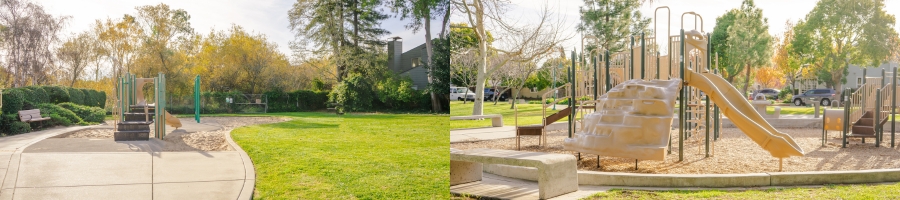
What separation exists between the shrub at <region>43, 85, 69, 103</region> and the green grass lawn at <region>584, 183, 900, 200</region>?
Result: 483cm

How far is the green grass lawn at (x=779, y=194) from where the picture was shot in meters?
4.35

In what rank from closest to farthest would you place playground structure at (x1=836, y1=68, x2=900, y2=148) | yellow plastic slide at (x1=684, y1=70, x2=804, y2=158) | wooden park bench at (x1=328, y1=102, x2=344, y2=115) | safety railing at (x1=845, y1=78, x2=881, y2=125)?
wooden park bench at (x1=328, y1=102, x2=344, y2=115) → yellow plastic slide at (x1=684, y1=70, x2=804, y2=158) → playground structure at (x1=836, y1=68, x2=900, y2=148) → safety railing at (x1=845, y1=78, x2=881, y2=125)

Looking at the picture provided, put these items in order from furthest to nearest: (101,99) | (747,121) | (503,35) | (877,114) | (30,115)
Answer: (503,35) → (877,114) → (747,121) → (101,99) → (30,115)

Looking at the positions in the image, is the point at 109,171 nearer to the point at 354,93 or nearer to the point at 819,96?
the point at 354,93

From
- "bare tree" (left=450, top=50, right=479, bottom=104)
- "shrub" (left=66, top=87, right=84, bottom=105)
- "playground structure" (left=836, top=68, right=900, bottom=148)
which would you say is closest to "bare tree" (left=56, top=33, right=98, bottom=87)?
"shrub" (left=66, top=87, right=84, bottom=105)

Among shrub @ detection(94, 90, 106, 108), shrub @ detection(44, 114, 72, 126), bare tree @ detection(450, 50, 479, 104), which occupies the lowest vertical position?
shrub @ detection(44, 114, 72, 126)

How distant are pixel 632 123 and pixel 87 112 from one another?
558cm

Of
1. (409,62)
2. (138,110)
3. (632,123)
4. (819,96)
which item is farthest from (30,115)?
(819,96)

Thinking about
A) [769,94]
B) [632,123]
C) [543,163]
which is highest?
[769,94]

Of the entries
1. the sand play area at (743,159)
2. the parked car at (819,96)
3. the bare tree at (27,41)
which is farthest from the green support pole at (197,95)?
the parked car at (819,96)

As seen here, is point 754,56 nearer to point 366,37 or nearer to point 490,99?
point 490,99

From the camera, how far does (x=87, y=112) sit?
4.61m

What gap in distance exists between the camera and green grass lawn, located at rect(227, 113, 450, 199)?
4.84 m

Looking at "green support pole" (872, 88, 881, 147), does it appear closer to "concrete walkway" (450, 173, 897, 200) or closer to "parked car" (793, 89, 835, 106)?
"concrete walkway" (450, 173, 897, 200)
